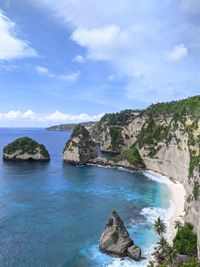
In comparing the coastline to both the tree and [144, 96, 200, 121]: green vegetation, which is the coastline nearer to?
the tree

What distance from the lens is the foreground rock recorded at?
62028mm

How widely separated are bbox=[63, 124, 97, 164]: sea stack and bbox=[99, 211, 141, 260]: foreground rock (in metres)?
105

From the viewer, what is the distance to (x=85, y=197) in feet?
340

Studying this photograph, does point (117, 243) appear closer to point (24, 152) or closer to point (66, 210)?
point (66, 210)

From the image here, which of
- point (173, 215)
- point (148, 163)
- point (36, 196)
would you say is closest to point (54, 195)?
point (36, 196)

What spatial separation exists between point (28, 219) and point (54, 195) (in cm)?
2495

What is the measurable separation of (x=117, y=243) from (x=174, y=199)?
1644 inches

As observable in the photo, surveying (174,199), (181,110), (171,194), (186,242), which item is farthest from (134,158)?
(186,242)

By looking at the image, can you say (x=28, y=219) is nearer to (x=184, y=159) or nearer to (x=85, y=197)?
(x=85, y=197)

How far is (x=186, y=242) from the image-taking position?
62625 mm

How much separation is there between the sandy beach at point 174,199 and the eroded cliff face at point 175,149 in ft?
8.56

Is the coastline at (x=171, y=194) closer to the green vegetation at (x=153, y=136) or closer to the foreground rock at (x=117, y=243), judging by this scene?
the foreground rock at (x=117, y=243)

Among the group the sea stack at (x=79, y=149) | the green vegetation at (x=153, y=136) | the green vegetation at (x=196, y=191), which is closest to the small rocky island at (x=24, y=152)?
the sea stack at (x=79, y=149)

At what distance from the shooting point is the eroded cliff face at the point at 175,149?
278ft
